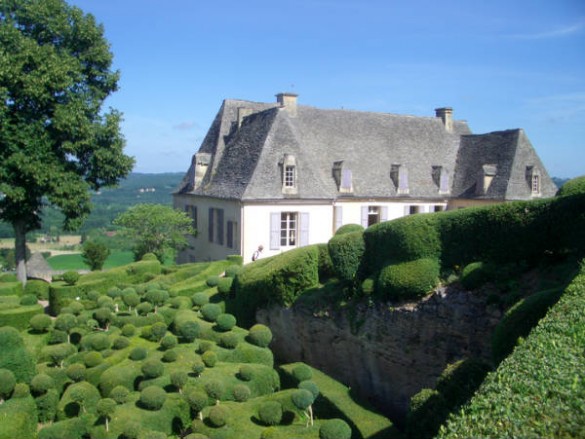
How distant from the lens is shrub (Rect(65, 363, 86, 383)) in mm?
14391

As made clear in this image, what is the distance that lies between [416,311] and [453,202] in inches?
820

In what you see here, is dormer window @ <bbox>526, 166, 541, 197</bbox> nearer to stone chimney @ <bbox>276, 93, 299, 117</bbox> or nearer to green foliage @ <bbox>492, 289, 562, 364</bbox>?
stone chimney @ <bbox>276, 93, 299, 117</bbox>

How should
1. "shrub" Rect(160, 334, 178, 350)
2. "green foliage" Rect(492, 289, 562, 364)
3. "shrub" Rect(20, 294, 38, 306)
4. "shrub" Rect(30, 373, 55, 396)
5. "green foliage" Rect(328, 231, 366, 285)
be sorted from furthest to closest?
"shrub" Rect(20, 294, 38, 306) → "green foliage" Rect(328, 231, 366, 285) → "shrub" Rect(160, 334, 178, 350) → "shrub" Rect(30, 373, 55, 396) → "green foliage" Rect(492, 289, 562, 364)

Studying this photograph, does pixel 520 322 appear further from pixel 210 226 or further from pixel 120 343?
pixel 210 226

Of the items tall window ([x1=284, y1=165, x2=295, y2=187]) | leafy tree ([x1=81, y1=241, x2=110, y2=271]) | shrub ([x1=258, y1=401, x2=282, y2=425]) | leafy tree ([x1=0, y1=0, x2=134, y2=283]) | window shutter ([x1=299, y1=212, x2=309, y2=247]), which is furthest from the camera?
Answer: leafy tree ([x1=81, y1=241, x2=110, y2=271])

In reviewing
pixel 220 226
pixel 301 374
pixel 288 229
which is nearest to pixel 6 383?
pixel 301 374

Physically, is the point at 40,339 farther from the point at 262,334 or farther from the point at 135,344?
the point at 262,334

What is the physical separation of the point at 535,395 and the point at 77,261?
5593 cm

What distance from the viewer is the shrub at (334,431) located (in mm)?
11008

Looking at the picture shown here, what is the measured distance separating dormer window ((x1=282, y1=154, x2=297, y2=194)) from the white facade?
2.33 feet

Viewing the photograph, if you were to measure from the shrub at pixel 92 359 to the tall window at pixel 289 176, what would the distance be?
15542 mm

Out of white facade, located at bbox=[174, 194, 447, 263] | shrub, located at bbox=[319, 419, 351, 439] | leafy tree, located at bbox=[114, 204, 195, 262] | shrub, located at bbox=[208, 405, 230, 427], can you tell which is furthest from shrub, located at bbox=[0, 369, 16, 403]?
leafy tree, located at bbox=[114, 204, 195, 262]

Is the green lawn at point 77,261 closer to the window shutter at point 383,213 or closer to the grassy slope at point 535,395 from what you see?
the window shutter at point 383,213

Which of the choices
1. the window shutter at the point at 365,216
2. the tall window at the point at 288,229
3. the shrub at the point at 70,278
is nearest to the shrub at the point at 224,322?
the shrub at the point at 70,278
